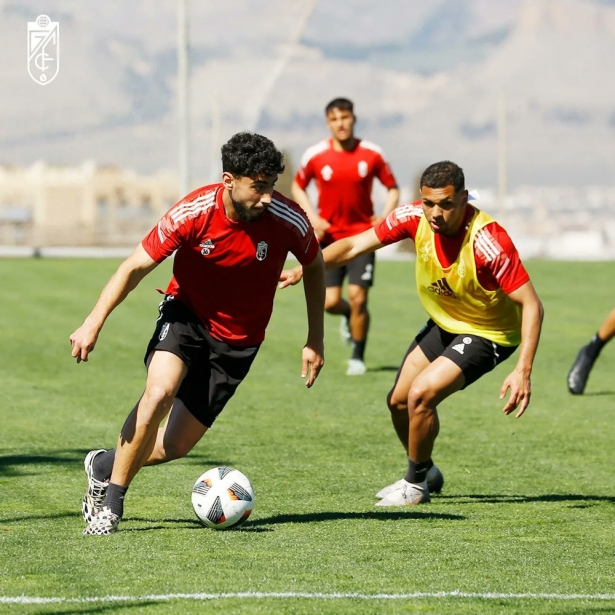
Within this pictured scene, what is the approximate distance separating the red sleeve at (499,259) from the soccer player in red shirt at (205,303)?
998mm

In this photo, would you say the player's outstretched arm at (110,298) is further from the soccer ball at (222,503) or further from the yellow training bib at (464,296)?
the yellow training bib at (464,296)

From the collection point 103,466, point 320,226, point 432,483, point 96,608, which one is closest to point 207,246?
point 103,466

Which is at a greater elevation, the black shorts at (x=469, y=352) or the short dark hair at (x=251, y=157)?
the short dark hair at (x=251, y=157)

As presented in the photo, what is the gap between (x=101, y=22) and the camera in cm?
12338

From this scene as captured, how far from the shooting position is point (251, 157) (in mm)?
6512

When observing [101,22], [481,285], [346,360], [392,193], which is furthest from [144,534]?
[101,22]

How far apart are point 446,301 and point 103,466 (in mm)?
2299

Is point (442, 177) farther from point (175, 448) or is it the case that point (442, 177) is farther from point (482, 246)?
point (175, 448)

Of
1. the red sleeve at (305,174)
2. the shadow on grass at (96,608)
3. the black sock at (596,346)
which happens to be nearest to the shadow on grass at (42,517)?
the shadow on grass at (96,608)

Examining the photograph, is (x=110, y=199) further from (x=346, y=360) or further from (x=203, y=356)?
(x=203, y=356)

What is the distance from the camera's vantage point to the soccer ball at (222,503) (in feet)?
22.6

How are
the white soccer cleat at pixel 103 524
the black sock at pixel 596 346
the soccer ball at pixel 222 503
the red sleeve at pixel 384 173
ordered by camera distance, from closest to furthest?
the white soccer cleat at pixel 103 524 < the soccer ball at pixel 222 503 < the black sock at pixel 596 346 < the red sleeve at pixel 384 173

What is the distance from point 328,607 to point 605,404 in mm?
7346

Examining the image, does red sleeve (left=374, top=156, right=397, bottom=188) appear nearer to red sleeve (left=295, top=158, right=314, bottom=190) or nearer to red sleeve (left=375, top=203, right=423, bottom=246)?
red sleeve (left=295, top=158, right=314, bottom=190)
